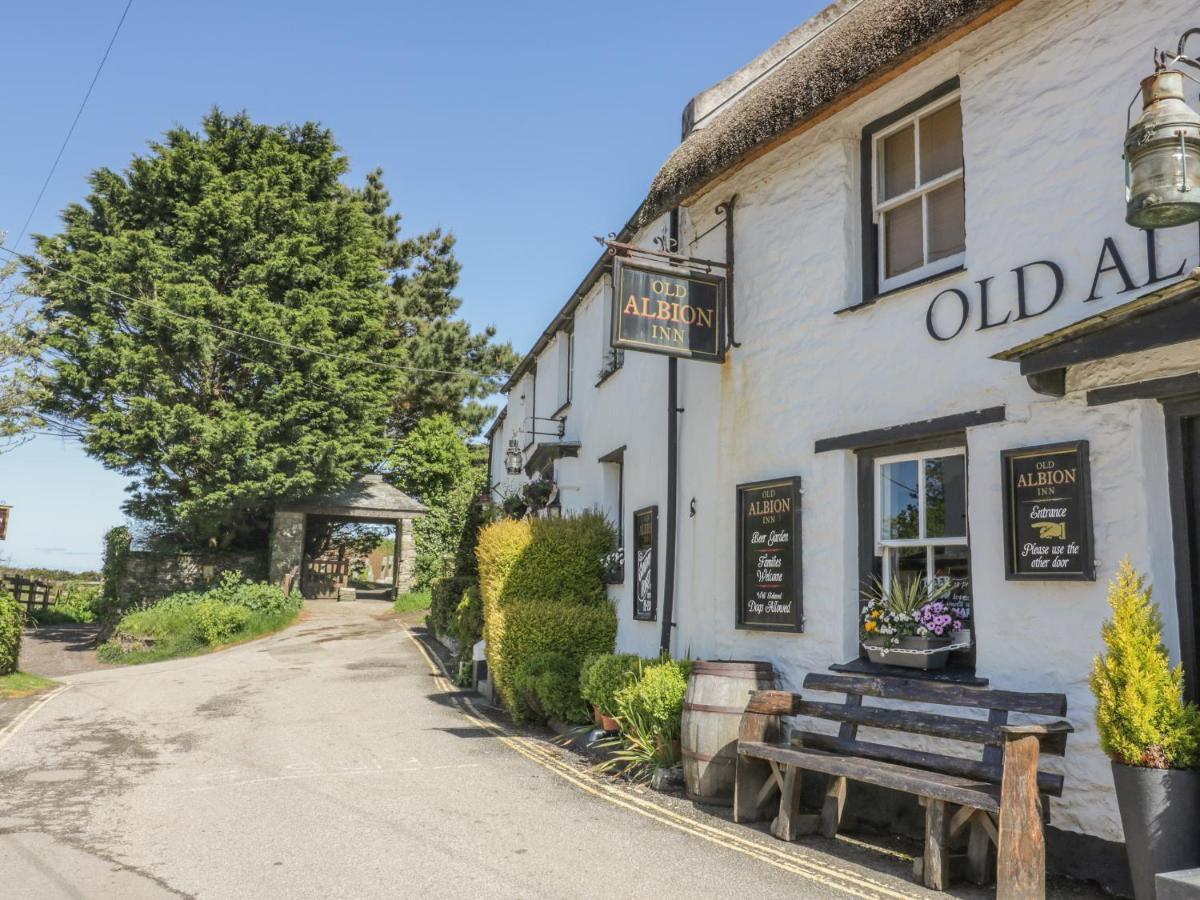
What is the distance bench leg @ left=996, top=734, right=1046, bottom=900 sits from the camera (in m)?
4.38

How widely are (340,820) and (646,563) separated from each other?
16.5ft

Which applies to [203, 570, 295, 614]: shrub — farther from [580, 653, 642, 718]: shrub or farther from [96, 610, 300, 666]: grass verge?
[580, 653, 642, 718]: shrub

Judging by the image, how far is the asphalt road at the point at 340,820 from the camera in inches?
197

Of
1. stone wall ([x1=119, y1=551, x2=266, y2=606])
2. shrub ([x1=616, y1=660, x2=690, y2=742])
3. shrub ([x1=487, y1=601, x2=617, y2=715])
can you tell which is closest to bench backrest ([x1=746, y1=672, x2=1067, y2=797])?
shrub ([x1=616, y1=660, x2=690, y2=742])

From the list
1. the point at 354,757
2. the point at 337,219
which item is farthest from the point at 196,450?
the point at 354,757

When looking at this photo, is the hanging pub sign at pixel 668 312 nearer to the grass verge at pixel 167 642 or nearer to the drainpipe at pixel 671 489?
the drainpipe at pixel 671 489

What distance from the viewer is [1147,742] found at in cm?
421

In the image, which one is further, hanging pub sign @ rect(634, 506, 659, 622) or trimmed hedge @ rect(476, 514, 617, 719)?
trimmed hedge @ rect(476, 514, 617, 719)

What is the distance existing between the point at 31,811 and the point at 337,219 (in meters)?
22.8

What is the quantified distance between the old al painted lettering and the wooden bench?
7.68ft

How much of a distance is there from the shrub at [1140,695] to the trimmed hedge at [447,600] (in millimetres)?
13169

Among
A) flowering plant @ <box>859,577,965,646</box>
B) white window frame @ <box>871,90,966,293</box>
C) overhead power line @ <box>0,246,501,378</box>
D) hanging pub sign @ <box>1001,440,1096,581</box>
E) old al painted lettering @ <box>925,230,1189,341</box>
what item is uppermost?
overhead power line @ <box>0,246,501,378</box>

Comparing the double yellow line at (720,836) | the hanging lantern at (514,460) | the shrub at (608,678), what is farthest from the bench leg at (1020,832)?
the hanging lantern at (514,460)

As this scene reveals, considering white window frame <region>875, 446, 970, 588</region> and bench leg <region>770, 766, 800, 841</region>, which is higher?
white window frame <region>875, 446, 970, 588</region>
